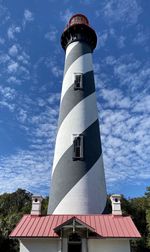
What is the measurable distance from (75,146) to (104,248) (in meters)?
4.23

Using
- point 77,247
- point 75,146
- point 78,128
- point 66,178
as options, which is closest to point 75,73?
point 78,128

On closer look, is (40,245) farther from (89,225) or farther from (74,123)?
(74,123)

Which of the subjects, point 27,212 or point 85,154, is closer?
point 85,154

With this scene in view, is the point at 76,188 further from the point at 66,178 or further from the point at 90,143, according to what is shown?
the point at 90,143

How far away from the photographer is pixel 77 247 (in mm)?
8297

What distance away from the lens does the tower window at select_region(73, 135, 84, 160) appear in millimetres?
10744

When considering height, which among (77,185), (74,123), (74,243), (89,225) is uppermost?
(74,123)

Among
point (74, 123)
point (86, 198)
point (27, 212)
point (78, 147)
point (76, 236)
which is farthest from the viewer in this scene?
point (27, 212)

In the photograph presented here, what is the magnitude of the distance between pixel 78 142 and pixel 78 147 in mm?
224

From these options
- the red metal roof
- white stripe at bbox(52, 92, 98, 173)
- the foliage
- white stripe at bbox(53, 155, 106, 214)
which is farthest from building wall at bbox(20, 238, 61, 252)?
white stripe at bbox(52, 92, 98, 173)

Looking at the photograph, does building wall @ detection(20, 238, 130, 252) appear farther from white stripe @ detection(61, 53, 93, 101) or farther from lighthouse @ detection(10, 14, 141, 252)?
white stripe @ detection(61, 53, 93, 101)

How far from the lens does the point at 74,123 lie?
11.6 metres

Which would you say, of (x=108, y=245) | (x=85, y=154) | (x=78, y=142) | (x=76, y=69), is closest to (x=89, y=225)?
(x=108, y=245)

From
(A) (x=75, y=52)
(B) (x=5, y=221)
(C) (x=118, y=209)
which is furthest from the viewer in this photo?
(B) (x=5, y=221)
